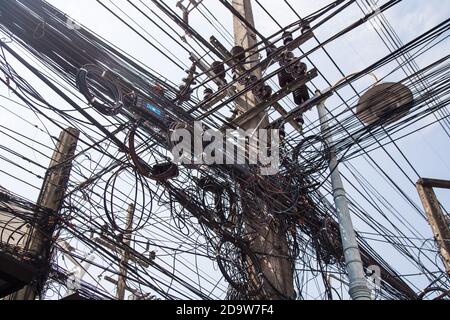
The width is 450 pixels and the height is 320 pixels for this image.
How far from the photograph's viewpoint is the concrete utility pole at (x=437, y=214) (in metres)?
6.08

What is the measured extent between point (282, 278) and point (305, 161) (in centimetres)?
138

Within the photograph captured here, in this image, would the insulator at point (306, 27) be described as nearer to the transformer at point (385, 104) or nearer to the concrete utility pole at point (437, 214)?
the transformer at point (385, 104)

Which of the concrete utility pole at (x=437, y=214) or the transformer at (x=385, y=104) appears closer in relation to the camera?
the transformer at (x=385, y=104)

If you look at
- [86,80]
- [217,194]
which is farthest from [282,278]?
[86,80]

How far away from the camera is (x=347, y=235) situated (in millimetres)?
4039

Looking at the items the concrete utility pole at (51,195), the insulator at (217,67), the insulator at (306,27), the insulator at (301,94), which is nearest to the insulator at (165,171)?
the concrete utility pole at (51,195)

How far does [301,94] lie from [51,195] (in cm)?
360

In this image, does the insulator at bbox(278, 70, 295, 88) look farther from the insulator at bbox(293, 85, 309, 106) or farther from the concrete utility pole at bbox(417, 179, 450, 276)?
the concrete utility pole at bbox(417, 179, 450, 276)

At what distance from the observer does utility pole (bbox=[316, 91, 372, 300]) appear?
3.66 metres

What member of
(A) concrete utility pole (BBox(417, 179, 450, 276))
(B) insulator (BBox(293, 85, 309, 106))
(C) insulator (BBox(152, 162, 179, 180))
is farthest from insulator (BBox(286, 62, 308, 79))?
(A) concrete utility pole (BBox(417, 179, 450, 276))

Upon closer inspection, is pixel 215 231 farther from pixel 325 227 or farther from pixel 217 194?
pixel 325 227

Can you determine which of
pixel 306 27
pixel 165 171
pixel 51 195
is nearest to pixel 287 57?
pixel 306 27

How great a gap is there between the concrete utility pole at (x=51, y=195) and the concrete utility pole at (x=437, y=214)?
5.46 metres
